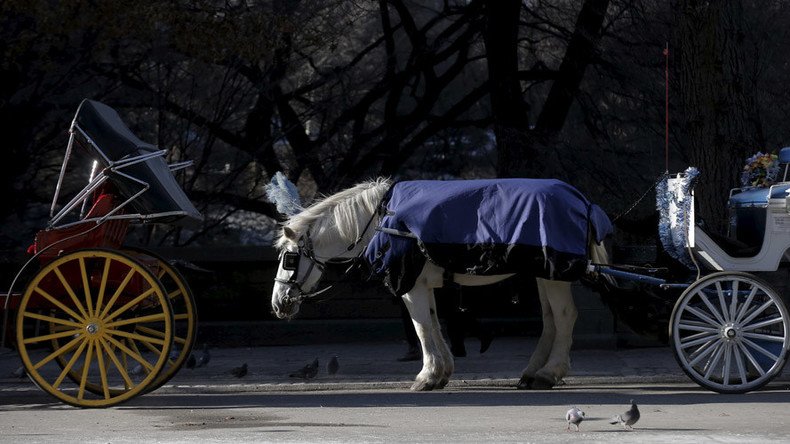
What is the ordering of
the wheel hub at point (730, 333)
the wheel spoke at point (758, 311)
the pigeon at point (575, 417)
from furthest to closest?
the wheel hub at point (730, 333) < the wheel spoke at point (758, 311) < the pigeon at point (575, 417)

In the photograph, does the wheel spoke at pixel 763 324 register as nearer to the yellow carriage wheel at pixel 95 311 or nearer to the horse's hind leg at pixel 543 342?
the horse's hind leg at pixel 543 342

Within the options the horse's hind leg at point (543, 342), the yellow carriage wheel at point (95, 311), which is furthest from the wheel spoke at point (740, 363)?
the yellow carriage wheel at point (95, 311)

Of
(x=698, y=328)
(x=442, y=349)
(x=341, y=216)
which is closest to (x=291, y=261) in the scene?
(x=341, y=216)

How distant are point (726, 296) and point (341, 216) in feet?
9.88

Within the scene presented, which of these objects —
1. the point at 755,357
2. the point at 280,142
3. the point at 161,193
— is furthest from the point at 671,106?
the point at 161,193

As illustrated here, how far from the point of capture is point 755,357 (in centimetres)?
913

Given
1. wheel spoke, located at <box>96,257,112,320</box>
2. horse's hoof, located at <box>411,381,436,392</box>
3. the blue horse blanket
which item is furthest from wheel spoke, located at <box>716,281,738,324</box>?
wheel spoke, located at <box>96,257,112,320</box>

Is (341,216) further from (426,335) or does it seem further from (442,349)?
(442,349)

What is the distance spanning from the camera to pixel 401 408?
8.66 metres

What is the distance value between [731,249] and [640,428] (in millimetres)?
2387

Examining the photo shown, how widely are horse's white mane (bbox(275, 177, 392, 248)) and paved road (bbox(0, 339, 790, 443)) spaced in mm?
1264

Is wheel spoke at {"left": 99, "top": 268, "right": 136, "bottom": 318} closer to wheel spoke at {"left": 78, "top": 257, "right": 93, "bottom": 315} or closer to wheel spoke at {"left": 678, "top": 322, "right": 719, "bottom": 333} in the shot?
wheel spoke at {"left": 78, "top": 257, "right": 93, "bottom": 315}

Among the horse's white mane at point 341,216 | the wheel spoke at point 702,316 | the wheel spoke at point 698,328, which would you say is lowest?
the wheel spoke at point 698,328

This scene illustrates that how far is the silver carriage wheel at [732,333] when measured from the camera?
892 cm
